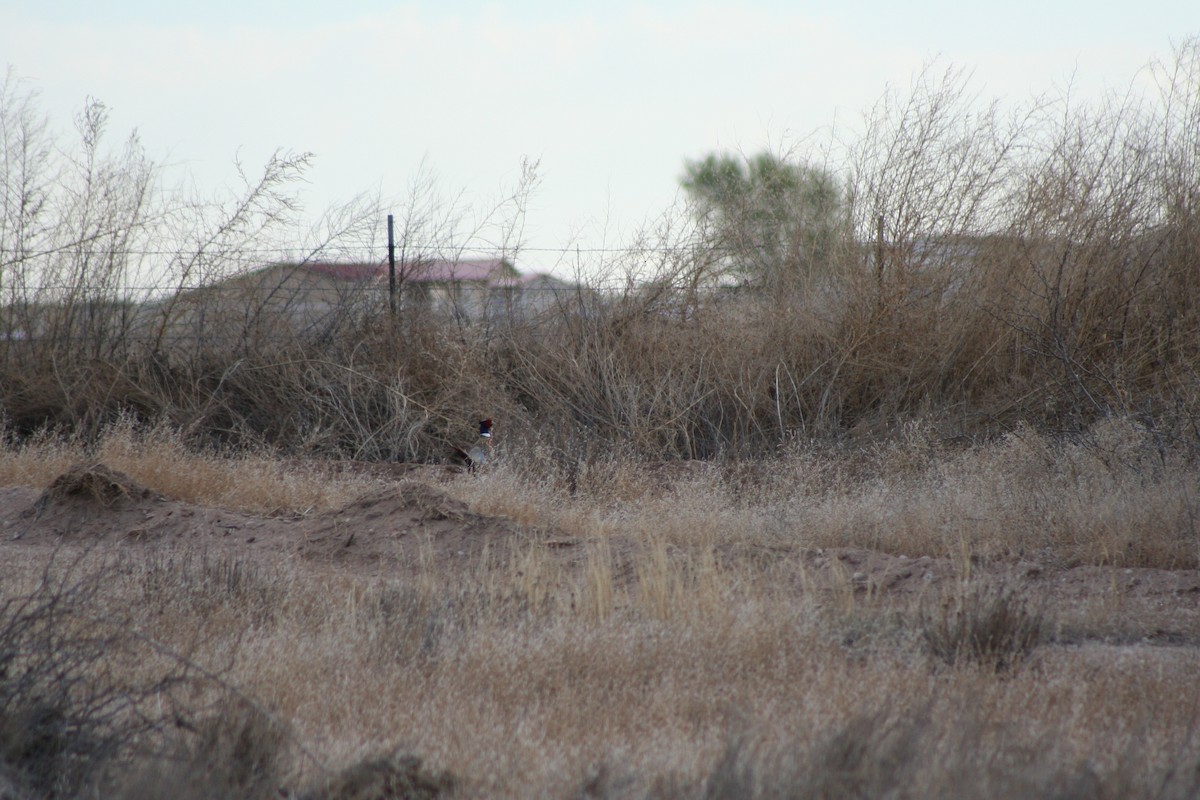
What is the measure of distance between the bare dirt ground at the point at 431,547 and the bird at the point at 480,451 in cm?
86

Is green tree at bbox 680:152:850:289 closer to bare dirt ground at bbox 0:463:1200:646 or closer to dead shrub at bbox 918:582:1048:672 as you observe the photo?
bare dirt ground at bbox 0:463:1200:646

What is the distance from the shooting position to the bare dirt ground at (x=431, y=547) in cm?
484

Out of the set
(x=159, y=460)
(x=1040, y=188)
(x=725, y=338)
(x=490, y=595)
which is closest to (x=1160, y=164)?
(x=1040, y=188)

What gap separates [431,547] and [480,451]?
12.3 feet

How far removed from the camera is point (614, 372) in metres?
11.0

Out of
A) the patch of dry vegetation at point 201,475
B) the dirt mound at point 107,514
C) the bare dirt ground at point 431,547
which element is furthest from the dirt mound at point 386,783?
the patch of dry vegetation at point 201,475

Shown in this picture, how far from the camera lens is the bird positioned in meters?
9.47

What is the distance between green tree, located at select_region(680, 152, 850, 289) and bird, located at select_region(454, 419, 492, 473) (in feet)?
12.4

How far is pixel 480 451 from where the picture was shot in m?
9.87

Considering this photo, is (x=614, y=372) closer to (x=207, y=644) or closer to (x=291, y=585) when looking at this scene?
(x=291, y=585)

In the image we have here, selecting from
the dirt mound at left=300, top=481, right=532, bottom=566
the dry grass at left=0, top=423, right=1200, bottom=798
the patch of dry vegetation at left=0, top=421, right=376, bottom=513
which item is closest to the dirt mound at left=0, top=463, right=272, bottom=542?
the patch of dry vegetation at left=0, top=421, right=376, bottom=513

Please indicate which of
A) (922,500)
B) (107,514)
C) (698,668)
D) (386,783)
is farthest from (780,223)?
(386,783)

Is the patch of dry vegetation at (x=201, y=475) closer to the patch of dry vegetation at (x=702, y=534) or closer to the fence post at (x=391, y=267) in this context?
the patch of dry vegetation at (x=702, y=534)

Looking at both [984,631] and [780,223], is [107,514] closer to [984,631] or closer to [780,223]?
[984,631]
